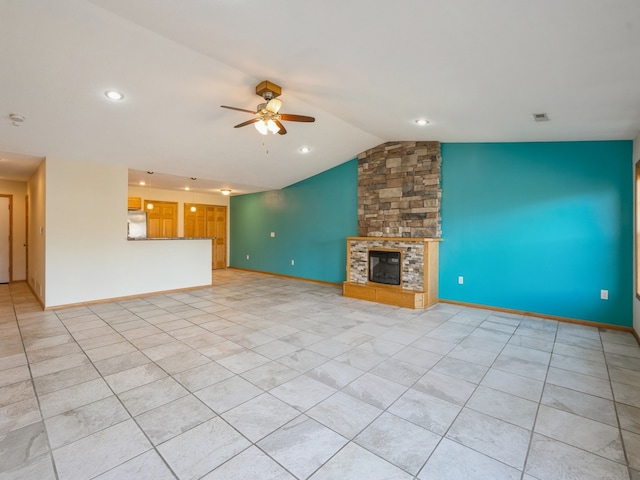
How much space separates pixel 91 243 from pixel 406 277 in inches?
206

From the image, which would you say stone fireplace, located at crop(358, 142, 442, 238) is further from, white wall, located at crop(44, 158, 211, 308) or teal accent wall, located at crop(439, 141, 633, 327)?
white wall, located at crop(44, 158, 211, 308)

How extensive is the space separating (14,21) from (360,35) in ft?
8.58

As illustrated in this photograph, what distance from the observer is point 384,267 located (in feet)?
18.0

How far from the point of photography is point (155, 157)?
504cm

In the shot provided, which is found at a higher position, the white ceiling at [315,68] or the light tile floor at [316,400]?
the white ceiling at [315,68]

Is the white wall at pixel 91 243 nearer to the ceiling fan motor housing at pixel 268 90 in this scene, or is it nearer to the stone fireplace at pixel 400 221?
the ceiling fan motor housing at pixel 268 90

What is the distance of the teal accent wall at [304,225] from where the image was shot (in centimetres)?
661

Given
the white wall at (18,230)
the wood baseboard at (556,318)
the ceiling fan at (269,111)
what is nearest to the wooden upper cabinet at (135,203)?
the white wall at (18,230)

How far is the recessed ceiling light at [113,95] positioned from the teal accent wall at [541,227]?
4.66m

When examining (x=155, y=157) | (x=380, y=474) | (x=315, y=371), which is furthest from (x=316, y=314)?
(x=155, y=157)

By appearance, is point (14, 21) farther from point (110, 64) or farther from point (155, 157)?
point (155, 157)

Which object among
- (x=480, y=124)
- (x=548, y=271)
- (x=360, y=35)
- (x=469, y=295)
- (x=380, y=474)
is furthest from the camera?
(x=469, y=295)

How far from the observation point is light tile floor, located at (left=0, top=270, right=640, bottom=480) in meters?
1.62

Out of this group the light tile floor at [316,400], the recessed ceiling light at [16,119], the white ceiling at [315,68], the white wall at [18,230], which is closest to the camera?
the light tile floor at [316,400]
